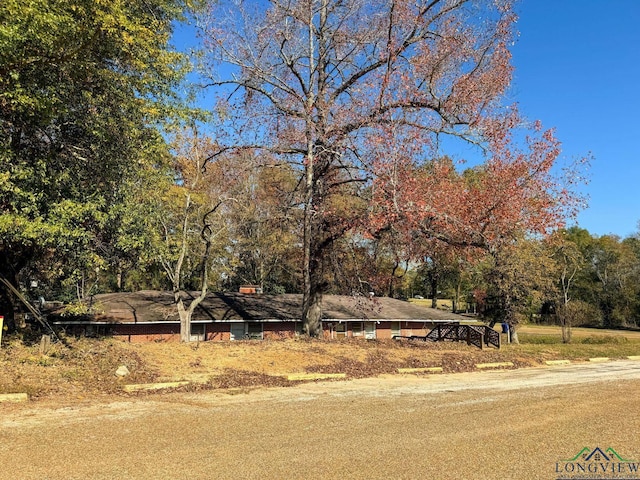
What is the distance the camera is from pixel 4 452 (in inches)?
220

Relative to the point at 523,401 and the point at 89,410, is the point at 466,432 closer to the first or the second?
the point at 523,401

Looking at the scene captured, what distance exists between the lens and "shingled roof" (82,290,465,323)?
25234mm

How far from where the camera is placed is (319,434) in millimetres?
6715

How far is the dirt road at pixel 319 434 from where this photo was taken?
5.19 meters

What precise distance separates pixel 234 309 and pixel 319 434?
873 inches

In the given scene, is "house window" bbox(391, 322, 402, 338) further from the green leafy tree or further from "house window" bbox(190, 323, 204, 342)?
the green leafy tree

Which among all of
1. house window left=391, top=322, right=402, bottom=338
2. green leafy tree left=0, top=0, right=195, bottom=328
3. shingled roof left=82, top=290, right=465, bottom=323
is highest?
green leafy tree left=0, top=0, right=195, bottom=328

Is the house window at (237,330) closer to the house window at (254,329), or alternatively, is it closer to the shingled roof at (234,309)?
the house window at (254,329)

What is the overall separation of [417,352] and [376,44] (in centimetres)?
1082

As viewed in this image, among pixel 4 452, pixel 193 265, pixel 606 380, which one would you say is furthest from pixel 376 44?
pixel 193 265

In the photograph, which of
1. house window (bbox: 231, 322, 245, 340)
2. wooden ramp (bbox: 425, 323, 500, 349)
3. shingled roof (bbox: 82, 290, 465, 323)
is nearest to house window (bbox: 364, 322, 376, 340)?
shingled roof (bbox: 82, 290, 465, 323)

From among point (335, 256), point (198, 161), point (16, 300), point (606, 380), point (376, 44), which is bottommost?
point (606, 380)

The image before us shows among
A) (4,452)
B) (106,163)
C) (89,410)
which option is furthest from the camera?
(106,163)

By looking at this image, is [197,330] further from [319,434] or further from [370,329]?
[319,434]
